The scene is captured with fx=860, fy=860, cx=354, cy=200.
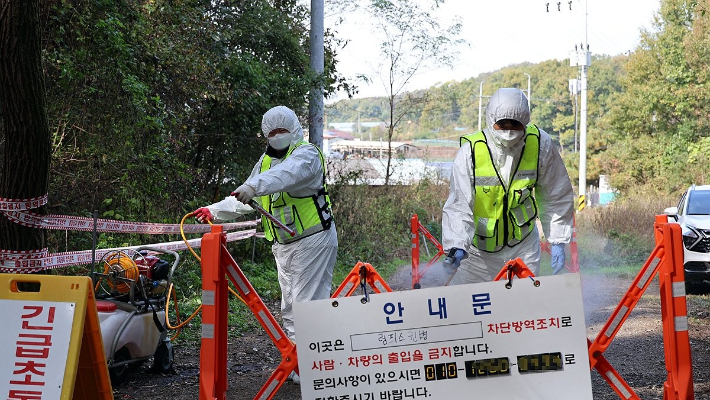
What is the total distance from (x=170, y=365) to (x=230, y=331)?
2.33 m

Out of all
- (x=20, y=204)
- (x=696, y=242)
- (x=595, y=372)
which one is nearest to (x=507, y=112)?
(x=595, y=372)

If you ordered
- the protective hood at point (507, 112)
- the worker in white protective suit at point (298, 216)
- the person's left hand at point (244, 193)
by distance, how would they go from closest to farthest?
the protective hood at point (507, 112) → the person's left hand at point (244, 193) → the worker in white protective suit at point (298, 216)

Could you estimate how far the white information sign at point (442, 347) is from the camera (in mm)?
4328

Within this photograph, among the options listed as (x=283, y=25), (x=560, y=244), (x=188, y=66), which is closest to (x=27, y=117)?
(x=560, y=244)

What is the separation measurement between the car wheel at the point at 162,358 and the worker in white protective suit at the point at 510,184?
2.91 metres

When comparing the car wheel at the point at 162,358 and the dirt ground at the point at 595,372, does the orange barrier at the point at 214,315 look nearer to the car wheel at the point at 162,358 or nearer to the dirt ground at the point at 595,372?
the dirt ground at the point at 595,372

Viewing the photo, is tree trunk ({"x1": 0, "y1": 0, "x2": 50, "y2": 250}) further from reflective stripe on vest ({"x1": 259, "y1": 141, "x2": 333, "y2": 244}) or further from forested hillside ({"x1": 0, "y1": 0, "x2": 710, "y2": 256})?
reflective stripe on vest ({"x1": 259, "y1": 141, "x2": 333, "y2": 244})

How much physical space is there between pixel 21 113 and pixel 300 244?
2.22m

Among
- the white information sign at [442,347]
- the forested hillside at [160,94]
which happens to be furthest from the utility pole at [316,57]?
the white information sign at [442,347]

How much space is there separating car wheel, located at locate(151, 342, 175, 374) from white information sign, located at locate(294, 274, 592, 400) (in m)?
3.14

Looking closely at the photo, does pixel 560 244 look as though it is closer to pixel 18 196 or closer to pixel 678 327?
pixel 678 327

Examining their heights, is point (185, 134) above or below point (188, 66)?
→ below

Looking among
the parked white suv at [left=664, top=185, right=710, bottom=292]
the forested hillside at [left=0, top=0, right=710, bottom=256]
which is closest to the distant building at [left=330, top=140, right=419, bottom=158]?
the forested hillside at [left=0, top=0, right=710, bottom=256]

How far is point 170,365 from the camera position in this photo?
24.0ft
